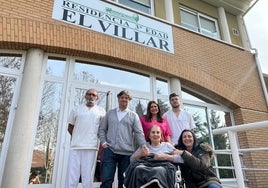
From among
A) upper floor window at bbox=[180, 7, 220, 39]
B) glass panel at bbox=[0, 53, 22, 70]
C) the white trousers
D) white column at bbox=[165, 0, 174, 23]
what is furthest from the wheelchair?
upper floor window at bbox=[180, 7, 220, 39]

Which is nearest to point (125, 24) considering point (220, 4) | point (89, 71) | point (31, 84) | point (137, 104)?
point (89, 71)

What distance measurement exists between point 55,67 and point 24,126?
4.30 ft

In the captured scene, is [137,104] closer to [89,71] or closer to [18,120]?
[89,71]

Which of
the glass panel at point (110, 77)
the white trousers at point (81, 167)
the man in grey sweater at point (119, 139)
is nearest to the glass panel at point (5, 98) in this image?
the glass panel at point (110, 77)

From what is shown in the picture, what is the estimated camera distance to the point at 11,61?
4062 millimetres

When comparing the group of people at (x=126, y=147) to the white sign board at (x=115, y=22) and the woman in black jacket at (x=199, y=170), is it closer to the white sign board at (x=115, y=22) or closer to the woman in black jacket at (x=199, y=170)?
the woman in black jacket at (x=199, y=170)

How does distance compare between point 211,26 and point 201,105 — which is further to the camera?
point 211,26

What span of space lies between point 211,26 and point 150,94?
401cm

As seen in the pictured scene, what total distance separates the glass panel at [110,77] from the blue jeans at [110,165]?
210 cm

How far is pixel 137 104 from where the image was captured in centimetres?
499

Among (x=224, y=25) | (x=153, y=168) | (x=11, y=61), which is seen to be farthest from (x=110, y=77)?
(x=224, y=25)

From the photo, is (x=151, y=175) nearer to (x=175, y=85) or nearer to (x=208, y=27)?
(x=175, y=85)

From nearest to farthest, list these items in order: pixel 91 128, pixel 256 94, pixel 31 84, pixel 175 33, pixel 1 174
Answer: pixel 91 128, pixel 1 174, pixel 31 84, pixel 175 33, pixel 256 94

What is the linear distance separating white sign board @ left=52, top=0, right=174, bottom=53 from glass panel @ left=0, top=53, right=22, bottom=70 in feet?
3.46
